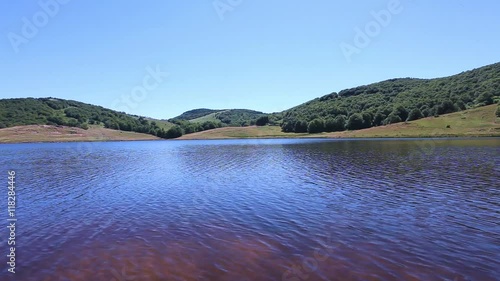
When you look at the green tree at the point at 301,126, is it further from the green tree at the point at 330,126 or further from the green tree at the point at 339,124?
the green tree at the point at 339,124

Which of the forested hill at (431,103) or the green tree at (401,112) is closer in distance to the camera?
the forested hill at (431,103)

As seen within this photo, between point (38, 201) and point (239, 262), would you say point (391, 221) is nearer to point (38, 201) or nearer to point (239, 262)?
point (239, 262)

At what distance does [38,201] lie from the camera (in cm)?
2267

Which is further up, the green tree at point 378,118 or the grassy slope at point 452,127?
the green tree at point 378,118

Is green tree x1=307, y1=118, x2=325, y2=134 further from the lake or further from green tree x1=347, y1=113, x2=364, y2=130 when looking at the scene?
the lake

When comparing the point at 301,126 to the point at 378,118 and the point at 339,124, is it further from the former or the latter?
the point at 378,118

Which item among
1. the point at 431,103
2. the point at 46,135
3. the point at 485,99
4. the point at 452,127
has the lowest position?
the point at 452,127

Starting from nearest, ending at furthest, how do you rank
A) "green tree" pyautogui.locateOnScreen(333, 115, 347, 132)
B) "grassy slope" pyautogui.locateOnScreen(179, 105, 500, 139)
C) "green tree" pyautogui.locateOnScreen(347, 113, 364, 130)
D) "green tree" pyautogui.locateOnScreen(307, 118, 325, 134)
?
"grassy slope" pyautogui.locateOnScreen(179, 105, 500, 139) → "green tree" pyautogui.locateOnScreen(347, 113, 364, 130) → "green tree" pyautogui.locateOnScreen(333, 115, 347, 132) → "green tree" pyautogui.locateOnScreen(307, 118, 325, 134)

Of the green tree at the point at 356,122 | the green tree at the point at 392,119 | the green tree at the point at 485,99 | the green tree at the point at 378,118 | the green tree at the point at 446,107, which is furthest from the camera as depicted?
the green tree at the point at 356,122

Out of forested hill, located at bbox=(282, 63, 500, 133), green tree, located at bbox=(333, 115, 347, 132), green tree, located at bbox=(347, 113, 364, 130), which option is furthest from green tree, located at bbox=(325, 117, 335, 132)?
green tree, located at bbox=(347, 113, 364, 130)

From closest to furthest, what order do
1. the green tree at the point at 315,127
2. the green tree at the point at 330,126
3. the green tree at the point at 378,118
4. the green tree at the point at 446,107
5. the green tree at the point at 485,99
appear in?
the green tree at the point at 485,99 < the green tree at the point at 446,107 < the green tree at the point at 378,118 < the green tree at the point at 330,126 < the green tree at the point at 315,127

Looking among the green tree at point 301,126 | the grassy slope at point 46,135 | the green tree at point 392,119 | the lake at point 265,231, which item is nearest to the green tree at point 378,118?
the green tree at point 392,119

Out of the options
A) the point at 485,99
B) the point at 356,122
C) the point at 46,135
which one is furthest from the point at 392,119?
the point at 46,135

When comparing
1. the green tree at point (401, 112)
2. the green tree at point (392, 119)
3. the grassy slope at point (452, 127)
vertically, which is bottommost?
the grassy slope at point (452, 127)
